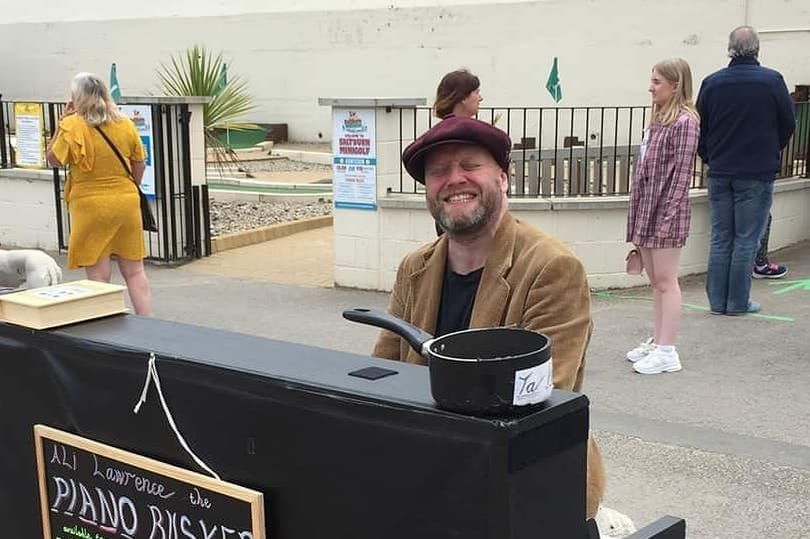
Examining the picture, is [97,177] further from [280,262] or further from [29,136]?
[29,136]

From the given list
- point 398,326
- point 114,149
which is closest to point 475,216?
point 398,326

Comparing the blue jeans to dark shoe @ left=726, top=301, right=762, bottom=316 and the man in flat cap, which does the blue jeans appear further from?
the man in flat cap

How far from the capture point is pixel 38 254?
14.3 feet

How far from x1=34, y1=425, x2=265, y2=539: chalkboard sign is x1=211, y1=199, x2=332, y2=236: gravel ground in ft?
30.5

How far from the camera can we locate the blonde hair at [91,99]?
667 cm

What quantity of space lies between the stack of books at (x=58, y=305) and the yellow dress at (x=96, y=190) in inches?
171

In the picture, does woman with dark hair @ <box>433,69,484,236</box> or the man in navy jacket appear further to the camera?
the man in navy jacket

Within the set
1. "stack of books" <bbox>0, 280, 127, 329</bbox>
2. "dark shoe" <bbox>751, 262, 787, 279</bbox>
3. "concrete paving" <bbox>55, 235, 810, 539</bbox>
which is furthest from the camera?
"dark shoe" <bbox>751, 262, 787, 279</bbox>

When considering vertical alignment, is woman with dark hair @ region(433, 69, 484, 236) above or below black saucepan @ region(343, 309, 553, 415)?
above

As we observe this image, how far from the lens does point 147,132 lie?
9984 mm

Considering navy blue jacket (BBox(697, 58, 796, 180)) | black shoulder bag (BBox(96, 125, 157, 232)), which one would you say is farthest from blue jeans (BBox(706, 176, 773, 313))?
black shoulder bag (BBox(96, 125, 157, 232))

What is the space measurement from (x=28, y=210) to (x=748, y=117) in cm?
788

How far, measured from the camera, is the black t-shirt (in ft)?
8.63

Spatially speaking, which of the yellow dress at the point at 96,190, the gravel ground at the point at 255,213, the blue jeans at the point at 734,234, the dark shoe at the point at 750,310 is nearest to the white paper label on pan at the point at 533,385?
the yellow dress at the point at 96,190
